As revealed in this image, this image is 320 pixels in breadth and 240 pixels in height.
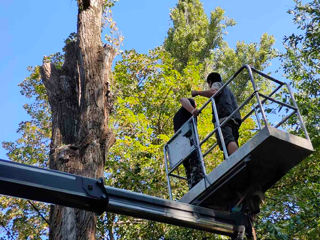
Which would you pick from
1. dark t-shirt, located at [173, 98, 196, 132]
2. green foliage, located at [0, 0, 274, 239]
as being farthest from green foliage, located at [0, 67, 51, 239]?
dark t-shirt, located at [173, 98, 196, 132]

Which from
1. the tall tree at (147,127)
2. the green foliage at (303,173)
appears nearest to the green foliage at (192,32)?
the tall tree at (147,127)

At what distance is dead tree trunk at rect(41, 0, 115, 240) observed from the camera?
18.0 feet

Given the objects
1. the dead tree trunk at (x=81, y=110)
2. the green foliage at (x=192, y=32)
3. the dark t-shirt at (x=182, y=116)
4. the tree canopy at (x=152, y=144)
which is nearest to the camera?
the dead tree trunk at (x=81, y=110)

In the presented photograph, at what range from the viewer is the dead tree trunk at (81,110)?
18.0 feet

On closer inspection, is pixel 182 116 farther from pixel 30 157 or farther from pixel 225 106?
pixel 30 157

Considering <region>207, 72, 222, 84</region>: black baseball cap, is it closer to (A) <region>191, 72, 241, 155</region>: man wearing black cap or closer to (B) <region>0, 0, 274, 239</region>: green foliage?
(A) <region>191, 72, 241, 155</region>: man wearing black cap

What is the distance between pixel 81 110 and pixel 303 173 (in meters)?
6.59

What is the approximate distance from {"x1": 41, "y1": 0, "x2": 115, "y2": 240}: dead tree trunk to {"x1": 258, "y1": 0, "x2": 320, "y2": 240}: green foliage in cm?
337

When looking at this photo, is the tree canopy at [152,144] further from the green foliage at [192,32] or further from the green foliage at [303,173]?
the green foliage at [192,32]

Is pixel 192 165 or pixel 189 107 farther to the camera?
pixel 189 107

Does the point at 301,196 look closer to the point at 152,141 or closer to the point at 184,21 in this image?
the point at 152,141

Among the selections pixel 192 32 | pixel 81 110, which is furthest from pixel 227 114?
pixel 192 32

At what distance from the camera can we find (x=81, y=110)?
A: 21.9ft

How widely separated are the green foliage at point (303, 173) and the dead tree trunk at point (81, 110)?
3366 millimetres
